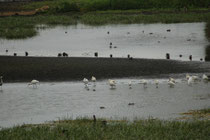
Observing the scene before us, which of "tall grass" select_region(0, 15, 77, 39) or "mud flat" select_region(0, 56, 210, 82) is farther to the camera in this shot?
"tall grass" select_region(0, 15, 77, 39)

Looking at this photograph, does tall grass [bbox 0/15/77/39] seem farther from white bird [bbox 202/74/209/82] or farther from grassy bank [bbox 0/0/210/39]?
white bird [bbox 202/74/209/82]

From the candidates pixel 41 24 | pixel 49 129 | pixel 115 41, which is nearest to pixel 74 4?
pixel 41 24

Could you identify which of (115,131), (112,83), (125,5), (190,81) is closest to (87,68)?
(112,83)

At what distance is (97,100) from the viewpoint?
24625mm

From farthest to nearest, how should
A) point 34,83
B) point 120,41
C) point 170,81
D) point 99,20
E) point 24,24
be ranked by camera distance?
point 99,20
point 24,24
point 120,41
point 34,83
point 170,81

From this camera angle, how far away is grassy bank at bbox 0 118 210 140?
16188 mm

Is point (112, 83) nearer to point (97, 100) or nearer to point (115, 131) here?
point (97, 100)

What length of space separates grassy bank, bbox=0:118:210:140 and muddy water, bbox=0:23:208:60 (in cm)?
2027

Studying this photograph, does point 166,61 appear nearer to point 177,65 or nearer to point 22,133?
point 177,65

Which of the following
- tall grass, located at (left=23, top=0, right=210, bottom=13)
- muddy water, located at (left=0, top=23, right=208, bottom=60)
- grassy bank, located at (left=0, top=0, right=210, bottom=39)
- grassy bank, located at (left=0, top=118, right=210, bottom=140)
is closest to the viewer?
grassy bank, located at (left=0, top=118, right=210, bottom=140)

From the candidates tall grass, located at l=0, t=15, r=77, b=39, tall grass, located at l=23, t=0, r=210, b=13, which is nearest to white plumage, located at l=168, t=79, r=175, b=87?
tall grass, located at l=0, t=15, r=77, b=39

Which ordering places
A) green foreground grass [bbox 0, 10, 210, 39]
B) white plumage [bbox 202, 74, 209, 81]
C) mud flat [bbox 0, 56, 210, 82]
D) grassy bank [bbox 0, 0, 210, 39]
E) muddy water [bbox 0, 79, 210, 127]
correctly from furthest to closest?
grassy bank [bbox 0, 0, 210, 39] < green foreground grass [bbox 0, 10, 210, 39] < mud flat [bbox 0, 56, 210, 82] < white plumage [bbox 202, 74, 209, 81] < muddy water [bbox 0, 79, 210, 127]

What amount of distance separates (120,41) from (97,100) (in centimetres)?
2861

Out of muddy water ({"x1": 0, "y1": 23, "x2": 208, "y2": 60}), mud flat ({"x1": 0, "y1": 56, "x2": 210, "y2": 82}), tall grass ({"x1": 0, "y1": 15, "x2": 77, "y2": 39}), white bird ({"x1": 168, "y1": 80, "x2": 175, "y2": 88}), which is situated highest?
tall grass ({"x1": 0, "y1": 15, "x2": 77, "y2": 39})
